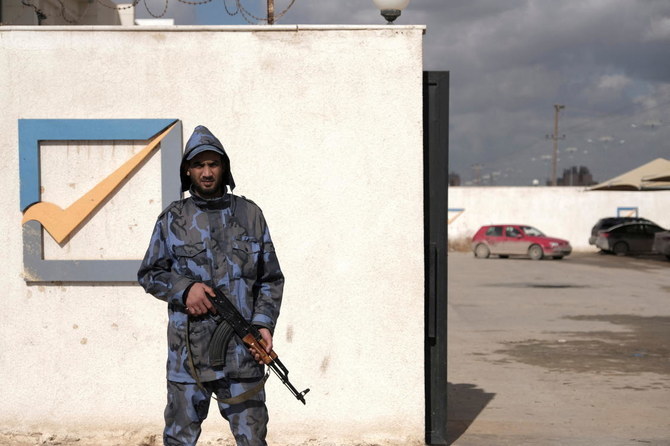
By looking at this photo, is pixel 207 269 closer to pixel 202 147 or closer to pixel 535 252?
pixel 202 147

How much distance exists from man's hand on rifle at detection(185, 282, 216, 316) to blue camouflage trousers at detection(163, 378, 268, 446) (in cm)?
37

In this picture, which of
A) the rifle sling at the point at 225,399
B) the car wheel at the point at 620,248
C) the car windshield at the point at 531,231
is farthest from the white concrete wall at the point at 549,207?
the rifle sling at the point at 225,399

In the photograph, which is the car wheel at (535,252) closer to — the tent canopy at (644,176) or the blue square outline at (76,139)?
the tent canopy at (644,176)

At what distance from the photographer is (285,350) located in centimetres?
662

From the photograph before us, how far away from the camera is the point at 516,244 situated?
115ft

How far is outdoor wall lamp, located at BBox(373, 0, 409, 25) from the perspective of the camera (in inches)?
261

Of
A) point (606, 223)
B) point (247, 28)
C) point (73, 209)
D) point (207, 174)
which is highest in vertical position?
point (247, 28)

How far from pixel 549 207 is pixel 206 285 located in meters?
40.0

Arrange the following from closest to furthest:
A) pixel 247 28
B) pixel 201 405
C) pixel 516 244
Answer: pixel 201 405 → pixel 247 28 → pixel 516 244

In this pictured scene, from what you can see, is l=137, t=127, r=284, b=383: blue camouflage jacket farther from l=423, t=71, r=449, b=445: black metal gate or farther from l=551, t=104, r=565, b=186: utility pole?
l=551, t=104, r=565, b=186: utility pole

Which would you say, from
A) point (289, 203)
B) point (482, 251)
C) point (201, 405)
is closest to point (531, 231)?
point (482, 251)

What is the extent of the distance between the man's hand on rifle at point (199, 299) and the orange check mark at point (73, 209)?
2635 mm

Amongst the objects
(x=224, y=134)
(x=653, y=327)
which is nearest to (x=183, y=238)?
(x=224, y=134)

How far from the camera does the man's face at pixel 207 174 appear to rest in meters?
4.42
